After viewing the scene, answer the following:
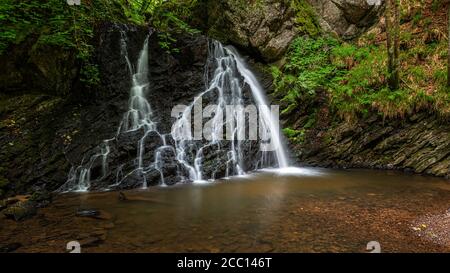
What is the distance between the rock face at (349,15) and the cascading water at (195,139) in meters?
4.91

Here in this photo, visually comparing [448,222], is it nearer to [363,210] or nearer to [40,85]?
[363,210]

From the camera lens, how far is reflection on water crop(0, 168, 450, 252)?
4.44m

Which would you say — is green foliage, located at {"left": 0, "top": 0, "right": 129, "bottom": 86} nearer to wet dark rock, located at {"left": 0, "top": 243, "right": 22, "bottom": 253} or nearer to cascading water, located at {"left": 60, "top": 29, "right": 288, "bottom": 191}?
cascading water, located at {"left": 60, "top": 29, "right": 288, "bottom": 191}

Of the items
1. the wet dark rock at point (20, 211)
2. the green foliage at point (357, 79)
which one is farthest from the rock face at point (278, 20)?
the wet dark rock at point (20, 211)

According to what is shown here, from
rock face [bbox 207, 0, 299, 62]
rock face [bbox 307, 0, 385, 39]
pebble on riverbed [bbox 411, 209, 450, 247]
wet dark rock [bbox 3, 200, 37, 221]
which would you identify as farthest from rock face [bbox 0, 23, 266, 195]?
rock face [bbox 307, 0, 385, 39]

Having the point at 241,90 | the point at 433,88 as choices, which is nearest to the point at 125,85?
the point at 241,90

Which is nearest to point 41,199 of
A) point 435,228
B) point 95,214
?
point 95,214

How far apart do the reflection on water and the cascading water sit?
0.83 meters

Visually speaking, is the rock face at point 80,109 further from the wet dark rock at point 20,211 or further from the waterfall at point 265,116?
the waterfall at point 265,116

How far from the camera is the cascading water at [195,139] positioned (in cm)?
831

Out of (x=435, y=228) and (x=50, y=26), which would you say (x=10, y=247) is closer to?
(x=435, y=228)

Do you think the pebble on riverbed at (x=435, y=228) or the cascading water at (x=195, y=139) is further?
the cascading water at (x=195, y=139)

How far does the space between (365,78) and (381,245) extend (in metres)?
8.15

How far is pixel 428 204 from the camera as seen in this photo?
611 centimetres
